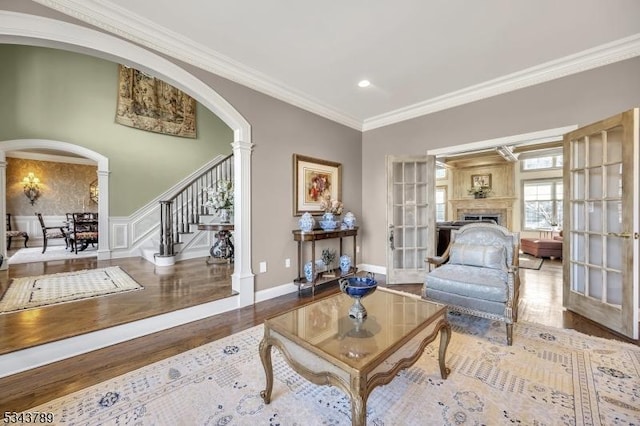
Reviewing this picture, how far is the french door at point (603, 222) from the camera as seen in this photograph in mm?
2402

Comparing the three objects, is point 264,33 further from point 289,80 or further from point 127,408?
point 127,408

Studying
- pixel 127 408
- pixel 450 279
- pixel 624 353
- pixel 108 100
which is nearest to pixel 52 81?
pixel 108 100

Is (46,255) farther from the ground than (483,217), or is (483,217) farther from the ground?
(483,217)

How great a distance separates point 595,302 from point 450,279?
155 centimetres

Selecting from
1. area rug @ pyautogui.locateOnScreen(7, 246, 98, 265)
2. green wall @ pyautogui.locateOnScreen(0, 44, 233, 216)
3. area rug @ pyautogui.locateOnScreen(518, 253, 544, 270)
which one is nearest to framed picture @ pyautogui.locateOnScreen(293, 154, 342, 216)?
green wall @ pyautogui.locateOnScreen(0, 44, 233, 216)

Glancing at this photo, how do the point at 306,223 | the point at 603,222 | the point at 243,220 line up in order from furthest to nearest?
the point at 306,223, the point at 243,220, the point at 603,222

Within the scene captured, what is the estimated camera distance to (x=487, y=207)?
8.64m

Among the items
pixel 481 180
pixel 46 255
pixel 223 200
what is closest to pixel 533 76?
pixel 223 200

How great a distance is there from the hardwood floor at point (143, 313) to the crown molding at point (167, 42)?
260 cm

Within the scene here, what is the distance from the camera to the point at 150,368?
77.3 inches

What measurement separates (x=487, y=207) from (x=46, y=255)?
1183cm

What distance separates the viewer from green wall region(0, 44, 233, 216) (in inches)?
190

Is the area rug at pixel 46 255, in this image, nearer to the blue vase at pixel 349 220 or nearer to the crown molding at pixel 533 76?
the blue vase at pixel 349 220

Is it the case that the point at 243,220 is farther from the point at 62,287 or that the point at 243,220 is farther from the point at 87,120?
the point at 87,120
